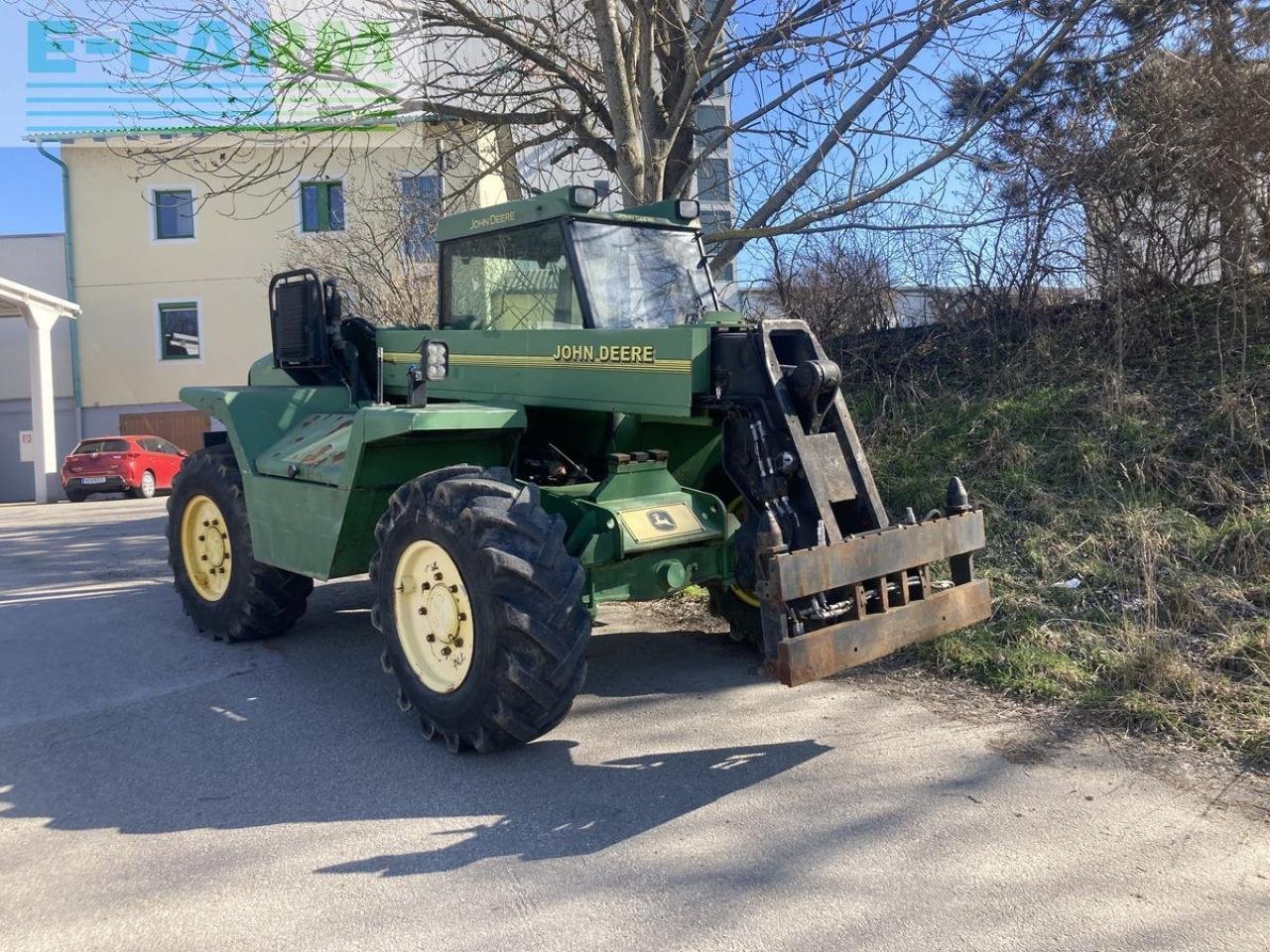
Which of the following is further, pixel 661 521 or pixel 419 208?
pixel 419 208

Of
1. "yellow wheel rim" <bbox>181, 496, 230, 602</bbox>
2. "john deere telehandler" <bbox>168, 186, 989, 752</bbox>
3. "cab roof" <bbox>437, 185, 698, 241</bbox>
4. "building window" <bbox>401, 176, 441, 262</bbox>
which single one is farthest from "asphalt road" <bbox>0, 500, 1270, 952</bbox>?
"building window" <bbox>401, 176, 441, 262</bbox>

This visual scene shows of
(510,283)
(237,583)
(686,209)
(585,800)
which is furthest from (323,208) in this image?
(585,800)

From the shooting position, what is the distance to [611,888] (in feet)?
10.9

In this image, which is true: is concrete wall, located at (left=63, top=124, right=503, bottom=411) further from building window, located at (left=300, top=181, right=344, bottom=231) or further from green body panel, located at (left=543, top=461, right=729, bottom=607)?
green body panel, located at (left=543, top=461, right=729, bottom=607)

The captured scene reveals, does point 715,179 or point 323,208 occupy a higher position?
point 323,208

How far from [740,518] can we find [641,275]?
145 cm

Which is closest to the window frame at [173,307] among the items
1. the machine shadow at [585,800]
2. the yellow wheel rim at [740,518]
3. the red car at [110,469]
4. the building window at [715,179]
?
the red car at [110,469]

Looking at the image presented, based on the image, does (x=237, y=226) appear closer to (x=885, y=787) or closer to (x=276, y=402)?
(x=276, y=402)

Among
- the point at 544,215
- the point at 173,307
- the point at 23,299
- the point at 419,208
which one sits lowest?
the point at 544,215

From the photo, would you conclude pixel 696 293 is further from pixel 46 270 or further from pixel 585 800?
pixel 46 270

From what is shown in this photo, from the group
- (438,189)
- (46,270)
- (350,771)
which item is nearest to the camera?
(350,771)

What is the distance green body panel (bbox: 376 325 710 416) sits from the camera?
4684 mm

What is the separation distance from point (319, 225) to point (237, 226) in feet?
14.7

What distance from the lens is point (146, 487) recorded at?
21.1m
